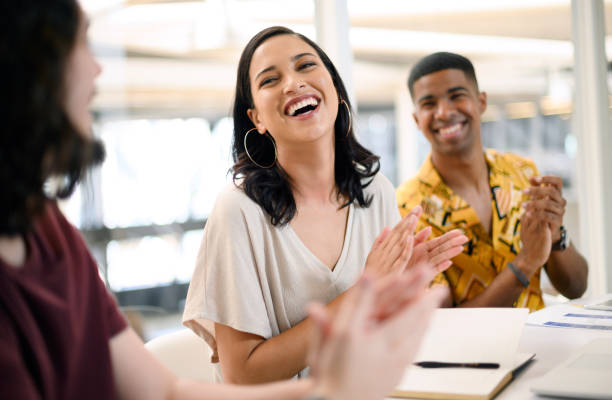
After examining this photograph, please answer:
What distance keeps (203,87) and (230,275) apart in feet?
11.3

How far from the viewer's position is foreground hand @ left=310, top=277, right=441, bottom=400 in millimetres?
674

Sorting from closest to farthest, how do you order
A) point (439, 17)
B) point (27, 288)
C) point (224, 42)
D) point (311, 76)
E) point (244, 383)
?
1. point (27, 288)
2. point (244, 383)
3. point (311, 76)
4. point (439, 17)
5. point (224, 42)

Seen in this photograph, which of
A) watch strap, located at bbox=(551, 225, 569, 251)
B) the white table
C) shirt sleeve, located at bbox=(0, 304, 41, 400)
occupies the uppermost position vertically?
shirt sleeve, located at bbox=(0, 304, 41, 400)

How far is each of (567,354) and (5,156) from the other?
3.84 ft

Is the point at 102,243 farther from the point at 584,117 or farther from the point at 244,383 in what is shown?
the point at 584,117

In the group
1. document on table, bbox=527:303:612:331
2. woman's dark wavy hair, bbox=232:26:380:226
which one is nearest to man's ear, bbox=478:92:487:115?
woman's dark wavy hair, bbox=232:26:380:226

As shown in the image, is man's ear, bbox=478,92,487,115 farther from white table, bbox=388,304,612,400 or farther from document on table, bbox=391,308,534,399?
document on table, bbox=391,308,534,399

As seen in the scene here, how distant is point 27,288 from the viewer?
0.80 meters

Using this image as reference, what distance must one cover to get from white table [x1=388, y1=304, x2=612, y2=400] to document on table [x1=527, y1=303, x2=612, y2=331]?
0.05m

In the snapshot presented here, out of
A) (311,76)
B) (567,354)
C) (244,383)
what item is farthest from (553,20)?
(244,383)

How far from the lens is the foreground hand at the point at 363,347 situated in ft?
2.21

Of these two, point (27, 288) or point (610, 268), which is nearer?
point (27, 288)

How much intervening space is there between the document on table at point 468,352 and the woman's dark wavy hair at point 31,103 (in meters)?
0.69

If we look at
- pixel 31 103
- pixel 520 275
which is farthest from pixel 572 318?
pixel 31 103
